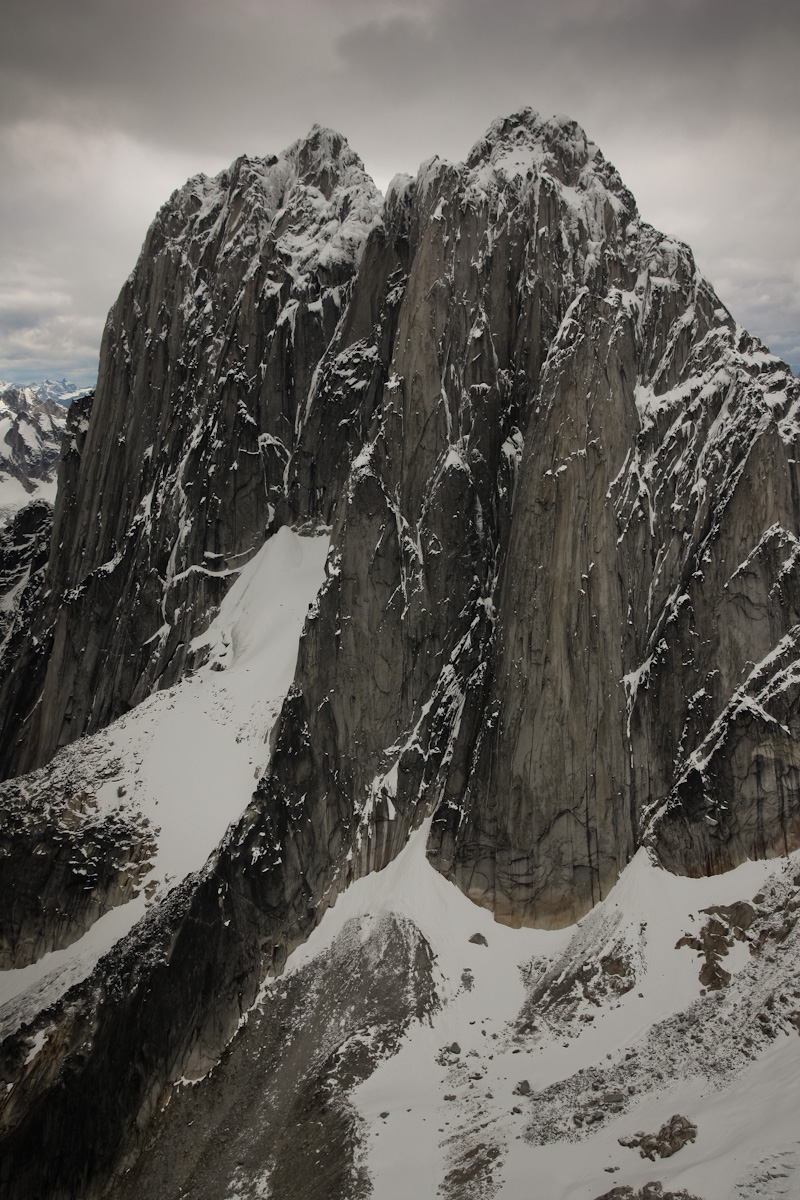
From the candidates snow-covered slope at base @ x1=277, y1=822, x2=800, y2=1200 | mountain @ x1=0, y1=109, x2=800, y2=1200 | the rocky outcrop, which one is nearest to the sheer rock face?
mountain @ x1=0, y1=109, x2=800, y2=1200

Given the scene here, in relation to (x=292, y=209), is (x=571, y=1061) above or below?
below

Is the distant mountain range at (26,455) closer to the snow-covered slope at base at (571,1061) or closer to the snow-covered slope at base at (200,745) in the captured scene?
the snow-covered slope at base at (200,745)

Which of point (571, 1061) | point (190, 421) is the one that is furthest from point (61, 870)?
point (190, 421)

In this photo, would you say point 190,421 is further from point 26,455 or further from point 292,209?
point 26,455

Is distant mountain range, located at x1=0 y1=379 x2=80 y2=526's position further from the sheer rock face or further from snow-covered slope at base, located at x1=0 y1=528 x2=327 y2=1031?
snow-covered slope at base, located at x1=0 y1=528 x2=327 y2=1031

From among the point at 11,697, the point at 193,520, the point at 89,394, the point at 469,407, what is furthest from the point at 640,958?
the point at 89,394

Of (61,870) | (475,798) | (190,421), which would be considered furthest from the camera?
(190,421)

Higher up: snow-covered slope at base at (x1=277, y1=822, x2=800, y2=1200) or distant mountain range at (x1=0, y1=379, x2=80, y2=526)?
distant mountain range at (x1=0, y1=379, x2=80, y2=526)
